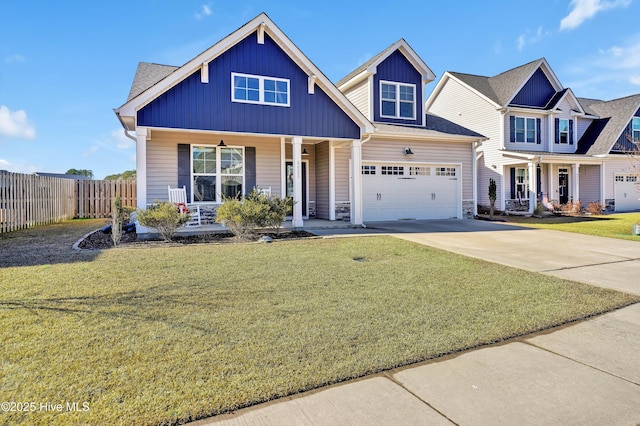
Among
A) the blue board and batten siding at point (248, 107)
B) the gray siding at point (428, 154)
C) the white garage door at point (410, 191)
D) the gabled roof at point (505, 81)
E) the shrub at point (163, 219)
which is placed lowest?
the shrub at point (163, 219)

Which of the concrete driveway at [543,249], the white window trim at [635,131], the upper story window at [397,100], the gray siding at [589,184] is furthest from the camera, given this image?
the white window trim at [635,131]

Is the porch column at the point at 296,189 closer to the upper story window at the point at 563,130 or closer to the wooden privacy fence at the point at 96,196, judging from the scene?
the wooden privacy fence at the point at 96,196

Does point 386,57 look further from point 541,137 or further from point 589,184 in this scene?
point 589,184

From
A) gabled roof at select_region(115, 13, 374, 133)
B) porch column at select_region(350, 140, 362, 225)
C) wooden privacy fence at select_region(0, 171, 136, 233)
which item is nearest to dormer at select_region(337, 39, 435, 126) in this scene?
porch column at select_region(350, 140, 362, 225)

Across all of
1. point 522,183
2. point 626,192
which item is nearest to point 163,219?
point 522,183

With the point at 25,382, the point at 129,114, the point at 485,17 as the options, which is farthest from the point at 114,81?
the point at 25,382

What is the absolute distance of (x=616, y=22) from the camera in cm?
1501

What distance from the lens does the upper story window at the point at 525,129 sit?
69.3 feet

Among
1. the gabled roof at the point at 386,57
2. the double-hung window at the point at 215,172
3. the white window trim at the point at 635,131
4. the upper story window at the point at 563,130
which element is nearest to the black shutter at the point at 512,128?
the upper story window at the point at 563,130

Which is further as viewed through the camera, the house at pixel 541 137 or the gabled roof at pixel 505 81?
the gabled roof at pixel 505 81

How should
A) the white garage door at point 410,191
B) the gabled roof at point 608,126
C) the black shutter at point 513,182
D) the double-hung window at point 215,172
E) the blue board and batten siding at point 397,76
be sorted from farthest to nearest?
the gabled roof at point 608,126, the black shutter at point 513,182, the blue board and batten siding at point 397,76, the white garage door at point 410,191, the double-hung window at point 215,172

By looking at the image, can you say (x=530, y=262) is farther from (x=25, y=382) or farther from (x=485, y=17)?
(x=485, y=17)

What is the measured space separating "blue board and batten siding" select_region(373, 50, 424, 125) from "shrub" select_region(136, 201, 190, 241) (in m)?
9.62

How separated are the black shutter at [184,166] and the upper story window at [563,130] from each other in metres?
20.9
